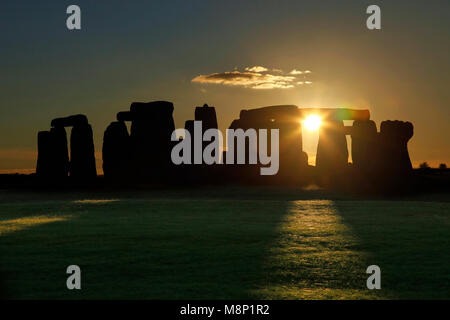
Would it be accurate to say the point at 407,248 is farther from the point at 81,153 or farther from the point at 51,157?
the point at 51,157

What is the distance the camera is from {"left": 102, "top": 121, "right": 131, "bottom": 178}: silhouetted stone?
60.6 meters

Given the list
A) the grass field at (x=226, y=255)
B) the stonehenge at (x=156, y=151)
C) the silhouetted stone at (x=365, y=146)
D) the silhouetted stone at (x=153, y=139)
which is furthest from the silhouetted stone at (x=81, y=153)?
the grass field at (x=226, y=255)

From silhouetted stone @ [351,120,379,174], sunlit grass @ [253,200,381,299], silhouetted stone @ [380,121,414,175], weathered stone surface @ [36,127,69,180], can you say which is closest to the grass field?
sunlit grass @ [253,200,381,299]

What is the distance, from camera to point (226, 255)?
15.0 metres

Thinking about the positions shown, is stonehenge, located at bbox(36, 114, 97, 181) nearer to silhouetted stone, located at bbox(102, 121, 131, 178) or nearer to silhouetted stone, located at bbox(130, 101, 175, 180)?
silhouetted stone, located at bbox(102, 121, 131, 178)

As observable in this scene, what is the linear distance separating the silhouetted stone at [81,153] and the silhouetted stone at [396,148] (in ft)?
87.9

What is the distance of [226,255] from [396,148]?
40.7 m

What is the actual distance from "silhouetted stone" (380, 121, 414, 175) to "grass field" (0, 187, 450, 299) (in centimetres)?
2713

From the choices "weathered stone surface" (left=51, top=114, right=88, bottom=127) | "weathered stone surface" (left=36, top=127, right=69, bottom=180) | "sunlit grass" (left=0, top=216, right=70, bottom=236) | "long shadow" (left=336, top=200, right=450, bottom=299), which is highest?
"weathered stone surface" (left=51, top=114, right=88, bottom=127)

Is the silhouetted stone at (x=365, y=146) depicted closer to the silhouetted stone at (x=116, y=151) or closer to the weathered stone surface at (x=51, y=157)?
the silhouetted stone at (x=116, y=151)

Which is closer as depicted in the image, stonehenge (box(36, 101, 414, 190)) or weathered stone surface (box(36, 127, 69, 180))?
stonehenge (box(36, 101, 414, 190))
